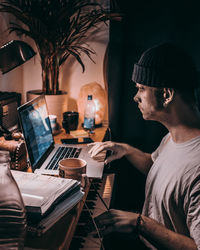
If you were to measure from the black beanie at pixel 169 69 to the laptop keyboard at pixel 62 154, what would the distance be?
0.57m

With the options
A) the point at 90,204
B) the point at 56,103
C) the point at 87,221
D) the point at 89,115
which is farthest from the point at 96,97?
the point at 87,221

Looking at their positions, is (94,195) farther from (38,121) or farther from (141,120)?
(141,120)

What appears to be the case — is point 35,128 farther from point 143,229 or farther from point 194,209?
point 194,209

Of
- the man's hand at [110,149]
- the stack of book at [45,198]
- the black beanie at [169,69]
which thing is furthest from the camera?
the man's hand at [110,149]

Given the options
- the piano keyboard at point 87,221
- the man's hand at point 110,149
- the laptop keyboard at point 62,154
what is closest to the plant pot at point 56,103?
the laptop keyboard at point 62,154

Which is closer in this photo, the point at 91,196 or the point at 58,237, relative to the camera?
the point at 58,237

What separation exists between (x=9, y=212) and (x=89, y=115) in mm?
1453

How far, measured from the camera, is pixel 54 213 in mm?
789

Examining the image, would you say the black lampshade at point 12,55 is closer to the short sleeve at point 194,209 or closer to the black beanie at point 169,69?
the black beanie at point 169,69

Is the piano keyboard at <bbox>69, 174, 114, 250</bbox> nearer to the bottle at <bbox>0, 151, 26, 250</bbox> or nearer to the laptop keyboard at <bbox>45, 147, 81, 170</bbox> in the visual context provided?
the laptop keyboard at <bbox>45, 147, 81, 170</bbox>

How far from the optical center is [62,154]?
1463 millimetres

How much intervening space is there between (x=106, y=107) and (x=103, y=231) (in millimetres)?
1457

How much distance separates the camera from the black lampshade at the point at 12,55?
125 cm

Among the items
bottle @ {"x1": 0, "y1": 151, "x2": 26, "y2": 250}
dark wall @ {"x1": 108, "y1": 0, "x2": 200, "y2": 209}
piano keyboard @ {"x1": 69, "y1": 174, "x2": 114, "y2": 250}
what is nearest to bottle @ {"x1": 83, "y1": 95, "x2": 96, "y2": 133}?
dark wall @ {"x1": 108, "y1": 0, "x2": 200, "y2": 209}
